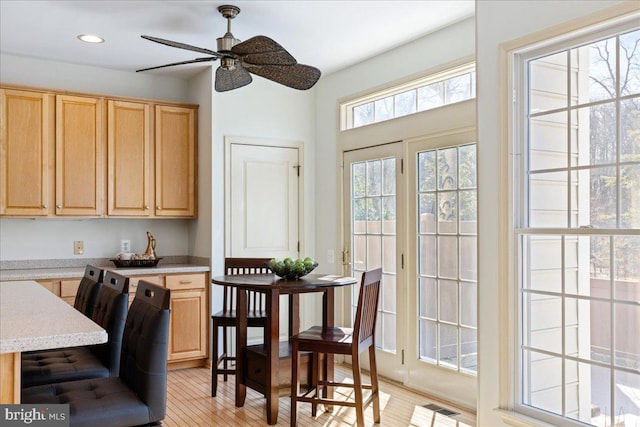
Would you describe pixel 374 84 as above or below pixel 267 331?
above

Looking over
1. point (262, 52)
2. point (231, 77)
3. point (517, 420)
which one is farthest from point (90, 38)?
point (517, 420)

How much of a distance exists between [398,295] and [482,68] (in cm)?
206

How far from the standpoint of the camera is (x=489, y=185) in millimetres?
2928

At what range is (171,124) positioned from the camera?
517 centimetres

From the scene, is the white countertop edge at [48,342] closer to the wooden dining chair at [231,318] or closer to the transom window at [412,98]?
the wooden dining chair at [231,318]

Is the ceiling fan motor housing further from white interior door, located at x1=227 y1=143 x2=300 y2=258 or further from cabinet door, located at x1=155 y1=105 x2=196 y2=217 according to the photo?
cabinet door, located at x1=155 y1=105 x2=196 y2=217

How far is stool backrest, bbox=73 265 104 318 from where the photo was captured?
302cm

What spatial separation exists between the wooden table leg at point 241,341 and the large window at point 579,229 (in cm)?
187

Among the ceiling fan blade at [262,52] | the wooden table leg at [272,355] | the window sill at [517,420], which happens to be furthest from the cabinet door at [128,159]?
the window sill at [517,420]

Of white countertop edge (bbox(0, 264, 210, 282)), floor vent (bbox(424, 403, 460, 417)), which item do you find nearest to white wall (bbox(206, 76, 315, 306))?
white countertop edge (bbox(0, 264, 210, 282))

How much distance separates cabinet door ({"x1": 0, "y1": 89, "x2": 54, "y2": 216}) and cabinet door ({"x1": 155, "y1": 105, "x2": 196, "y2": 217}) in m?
0.91

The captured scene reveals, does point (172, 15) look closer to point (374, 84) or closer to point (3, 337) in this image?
point (374, 84)

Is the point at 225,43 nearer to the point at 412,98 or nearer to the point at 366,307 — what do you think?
the point at 412,98

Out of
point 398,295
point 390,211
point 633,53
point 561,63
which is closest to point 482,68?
point 561,63
